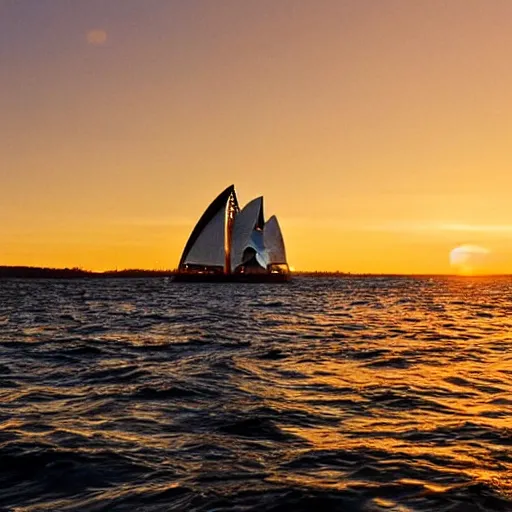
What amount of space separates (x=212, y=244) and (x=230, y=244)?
317 cm

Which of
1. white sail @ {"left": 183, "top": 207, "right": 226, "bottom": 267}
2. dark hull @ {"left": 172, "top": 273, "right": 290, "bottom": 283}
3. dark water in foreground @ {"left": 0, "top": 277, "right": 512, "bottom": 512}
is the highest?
white sail @ {"left": 183, "top": 207, "right": 226, "bottom": 267}

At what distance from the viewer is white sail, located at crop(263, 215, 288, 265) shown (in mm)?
96812

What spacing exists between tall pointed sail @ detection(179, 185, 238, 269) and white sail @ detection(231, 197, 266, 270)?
1646 millimetres

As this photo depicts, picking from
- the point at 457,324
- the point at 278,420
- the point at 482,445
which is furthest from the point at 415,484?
the point at 457,324

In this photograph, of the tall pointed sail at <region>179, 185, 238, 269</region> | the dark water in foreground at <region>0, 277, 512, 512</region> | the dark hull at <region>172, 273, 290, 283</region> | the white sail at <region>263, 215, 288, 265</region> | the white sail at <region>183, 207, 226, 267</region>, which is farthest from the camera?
the white sail at <region>263, 215, 288, 265</region>

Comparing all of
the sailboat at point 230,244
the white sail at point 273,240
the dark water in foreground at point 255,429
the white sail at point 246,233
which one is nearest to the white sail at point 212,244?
the sailboat at point 230,244

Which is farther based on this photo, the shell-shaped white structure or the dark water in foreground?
the shell-shaped white structure

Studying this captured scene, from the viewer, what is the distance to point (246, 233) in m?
92.6

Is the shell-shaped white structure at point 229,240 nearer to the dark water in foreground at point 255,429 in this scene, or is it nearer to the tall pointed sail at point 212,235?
the tall pointed sail at point 212,235

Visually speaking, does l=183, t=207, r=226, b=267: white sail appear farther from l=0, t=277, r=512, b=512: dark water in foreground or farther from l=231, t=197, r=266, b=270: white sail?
l=0, t=277, r=512, b=512: dark water in foreground

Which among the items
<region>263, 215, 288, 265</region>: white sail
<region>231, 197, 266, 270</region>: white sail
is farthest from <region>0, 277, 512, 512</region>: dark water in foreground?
<region>263, 215, 288, 265</region>: white sail

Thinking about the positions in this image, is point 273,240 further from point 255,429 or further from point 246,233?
point 255,429

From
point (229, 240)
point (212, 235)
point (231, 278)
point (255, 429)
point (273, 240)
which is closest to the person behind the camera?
point (255, 429)

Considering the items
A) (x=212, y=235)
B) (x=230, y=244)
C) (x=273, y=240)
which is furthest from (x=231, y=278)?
(x=273, y=240)
